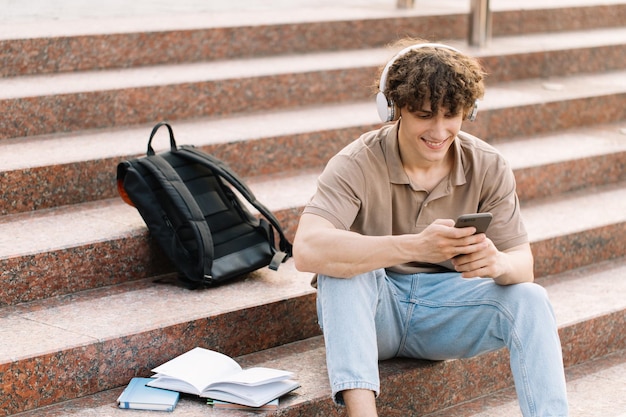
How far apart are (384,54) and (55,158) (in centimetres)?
202

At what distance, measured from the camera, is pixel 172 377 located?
261 cm

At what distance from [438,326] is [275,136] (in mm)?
1399

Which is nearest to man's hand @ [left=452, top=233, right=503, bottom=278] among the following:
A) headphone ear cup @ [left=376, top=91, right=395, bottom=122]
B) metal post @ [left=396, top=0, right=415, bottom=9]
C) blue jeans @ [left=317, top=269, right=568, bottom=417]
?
blue jeans @ [left=317, top=269, right=568, bottom=417]

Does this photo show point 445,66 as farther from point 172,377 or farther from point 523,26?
point 523,26

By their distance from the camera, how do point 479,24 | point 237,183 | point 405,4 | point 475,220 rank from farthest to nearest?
point 405,4 → point 479,24 → point 237,183 → point 475,220

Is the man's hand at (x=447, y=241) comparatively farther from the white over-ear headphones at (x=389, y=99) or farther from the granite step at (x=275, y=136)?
the granite step at (x=275, y=136)

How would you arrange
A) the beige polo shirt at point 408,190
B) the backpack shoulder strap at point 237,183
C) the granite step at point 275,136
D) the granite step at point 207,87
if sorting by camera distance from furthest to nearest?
the granite step at point 207,87
the granite step at point 275,136
the backpack shoulder strap at point 237,183
the beige polo shirt at point 408,190

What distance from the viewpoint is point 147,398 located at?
2.56m

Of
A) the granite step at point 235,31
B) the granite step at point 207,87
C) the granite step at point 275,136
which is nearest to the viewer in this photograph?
the granite step at point 275,136

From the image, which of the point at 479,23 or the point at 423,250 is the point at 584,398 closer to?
the point at 423,250

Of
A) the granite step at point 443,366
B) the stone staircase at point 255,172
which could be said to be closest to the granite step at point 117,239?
the stone staircase at point 255,172

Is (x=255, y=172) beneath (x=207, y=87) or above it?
beneath

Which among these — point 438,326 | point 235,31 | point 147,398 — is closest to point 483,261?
point 438,326

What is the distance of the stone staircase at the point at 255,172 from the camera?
277 cm
